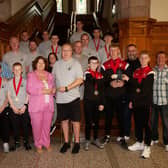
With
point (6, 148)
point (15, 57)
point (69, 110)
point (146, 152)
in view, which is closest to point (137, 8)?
point (15, 57)

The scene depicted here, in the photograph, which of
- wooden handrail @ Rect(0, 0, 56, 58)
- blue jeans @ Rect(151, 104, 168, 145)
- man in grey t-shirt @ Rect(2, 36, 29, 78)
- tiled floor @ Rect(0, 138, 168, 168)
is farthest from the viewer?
wooden handrail @ Rect(0, 0, 56, 58)

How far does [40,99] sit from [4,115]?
671 mm

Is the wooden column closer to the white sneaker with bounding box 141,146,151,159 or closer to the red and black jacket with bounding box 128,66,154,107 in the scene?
the red and black jacket with bounding box 128,66,154,107

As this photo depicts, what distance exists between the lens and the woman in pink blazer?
3.92 m

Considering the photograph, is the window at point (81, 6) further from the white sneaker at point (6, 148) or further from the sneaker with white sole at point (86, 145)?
the white sneaker at point (6, 148)

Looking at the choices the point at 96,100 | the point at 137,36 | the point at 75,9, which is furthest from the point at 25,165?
the point at 75,9

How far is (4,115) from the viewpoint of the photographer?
13.5 feet

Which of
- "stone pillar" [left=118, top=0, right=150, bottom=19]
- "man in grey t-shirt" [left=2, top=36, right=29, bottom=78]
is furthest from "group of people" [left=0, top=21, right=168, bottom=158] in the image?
"stone pillar" [left=118, top=0, right=150, bottom=19]

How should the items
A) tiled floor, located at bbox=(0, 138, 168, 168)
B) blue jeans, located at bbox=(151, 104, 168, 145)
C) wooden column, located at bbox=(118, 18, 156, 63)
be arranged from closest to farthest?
tiled floor, located at bbox=(0, 138, 168, 168) < blue jeans, located at bbox=(151, 104, 168, 145) < wooden column, located at bbox=(118, 18, 156, 63)

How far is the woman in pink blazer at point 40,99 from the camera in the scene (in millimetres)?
3918

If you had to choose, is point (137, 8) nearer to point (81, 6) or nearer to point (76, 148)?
point (76, 148)

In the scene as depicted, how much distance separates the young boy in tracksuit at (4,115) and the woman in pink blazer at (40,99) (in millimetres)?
415

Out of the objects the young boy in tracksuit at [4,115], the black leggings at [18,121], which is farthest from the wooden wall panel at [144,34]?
the young boy in tracksuit at [4,115]

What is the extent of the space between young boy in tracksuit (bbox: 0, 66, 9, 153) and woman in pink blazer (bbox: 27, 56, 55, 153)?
16.3 inches
